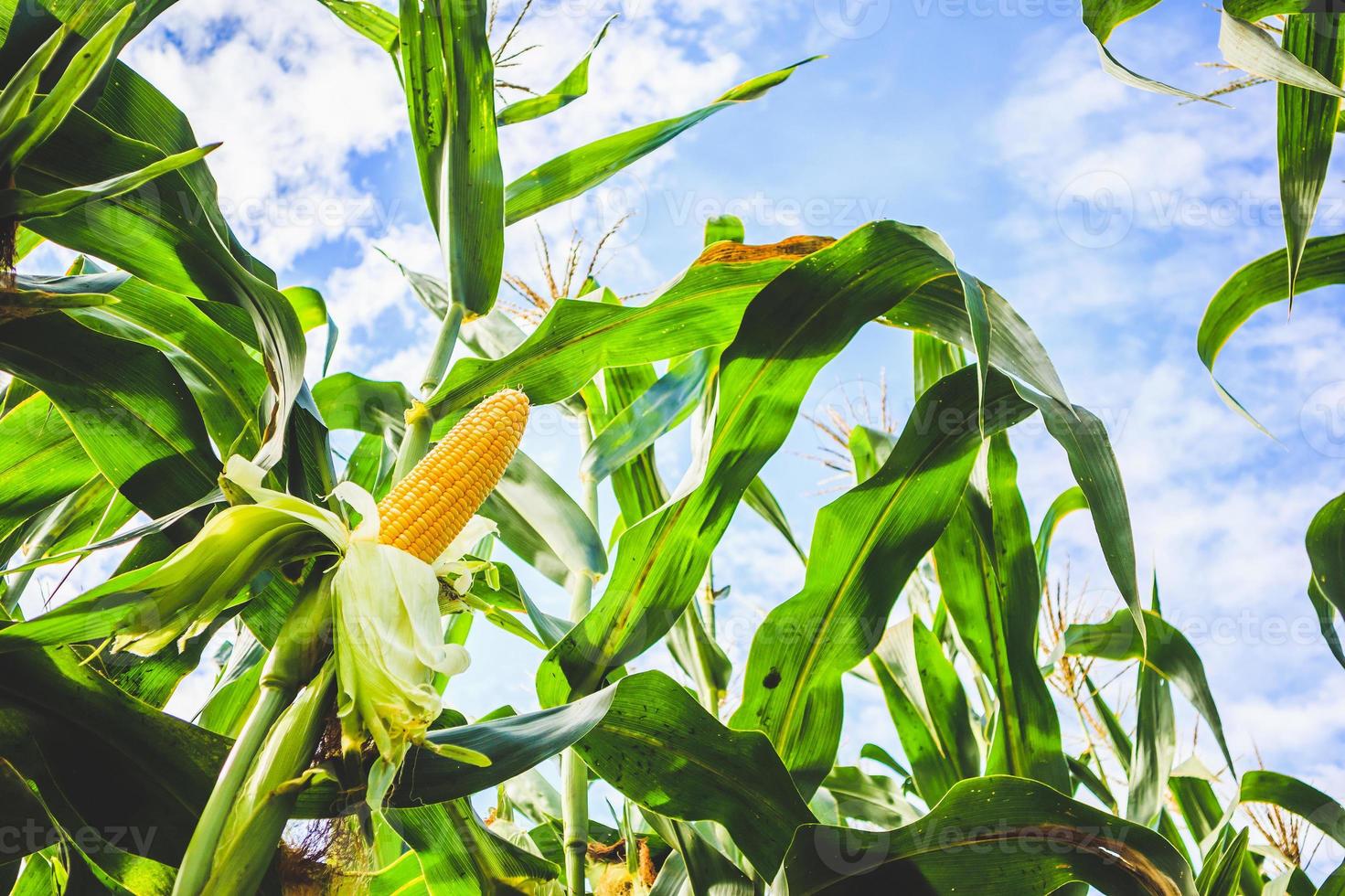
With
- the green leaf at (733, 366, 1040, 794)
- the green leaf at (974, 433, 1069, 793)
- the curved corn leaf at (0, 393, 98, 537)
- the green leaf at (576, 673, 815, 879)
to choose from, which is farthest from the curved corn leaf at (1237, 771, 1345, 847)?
the curved corn leaf at (0, 393, 98, 537)

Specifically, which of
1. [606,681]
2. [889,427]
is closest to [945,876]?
[606,681]

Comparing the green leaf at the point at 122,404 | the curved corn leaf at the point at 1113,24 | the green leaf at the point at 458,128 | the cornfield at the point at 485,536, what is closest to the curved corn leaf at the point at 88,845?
the cornfield at the point at 485,536

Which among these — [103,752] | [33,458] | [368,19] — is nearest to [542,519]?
[103,752]

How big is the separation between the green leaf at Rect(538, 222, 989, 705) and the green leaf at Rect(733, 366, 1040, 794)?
0.13m

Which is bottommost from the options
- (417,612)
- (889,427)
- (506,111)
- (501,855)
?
(501,855)

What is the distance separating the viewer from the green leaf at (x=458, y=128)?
110cm

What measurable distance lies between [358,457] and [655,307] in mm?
631

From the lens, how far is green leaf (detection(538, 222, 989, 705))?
3.40 ft

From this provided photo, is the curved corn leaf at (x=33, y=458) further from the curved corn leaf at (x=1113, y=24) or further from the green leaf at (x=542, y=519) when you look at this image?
the curved corn leaf at (x=1113, y=24)

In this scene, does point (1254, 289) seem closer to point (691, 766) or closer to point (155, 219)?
point (691, 766)

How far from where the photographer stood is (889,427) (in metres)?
2.30

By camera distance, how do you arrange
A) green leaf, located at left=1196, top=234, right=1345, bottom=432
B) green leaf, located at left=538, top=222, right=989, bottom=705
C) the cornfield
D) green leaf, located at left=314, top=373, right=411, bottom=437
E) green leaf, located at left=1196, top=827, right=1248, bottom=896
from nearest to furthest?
the cornfield → green leaf, located at left=538, top=222, right=989, bottom=705 → green leaf, located at left=1196, top=827, right=1248, bottom=896 → green leaf, located at left=314, top=373, right=411, bottom=437 → green leaf, located at left=1196, top=234, right=1345, bottom=432

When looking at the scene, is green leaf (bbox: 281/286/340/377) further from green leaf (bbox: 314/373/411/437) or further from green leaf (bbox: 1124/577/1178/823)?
green leaf (bbox: 1124/577/1178/823)

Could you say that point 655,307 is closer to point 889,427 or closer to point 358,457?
point 358,457
